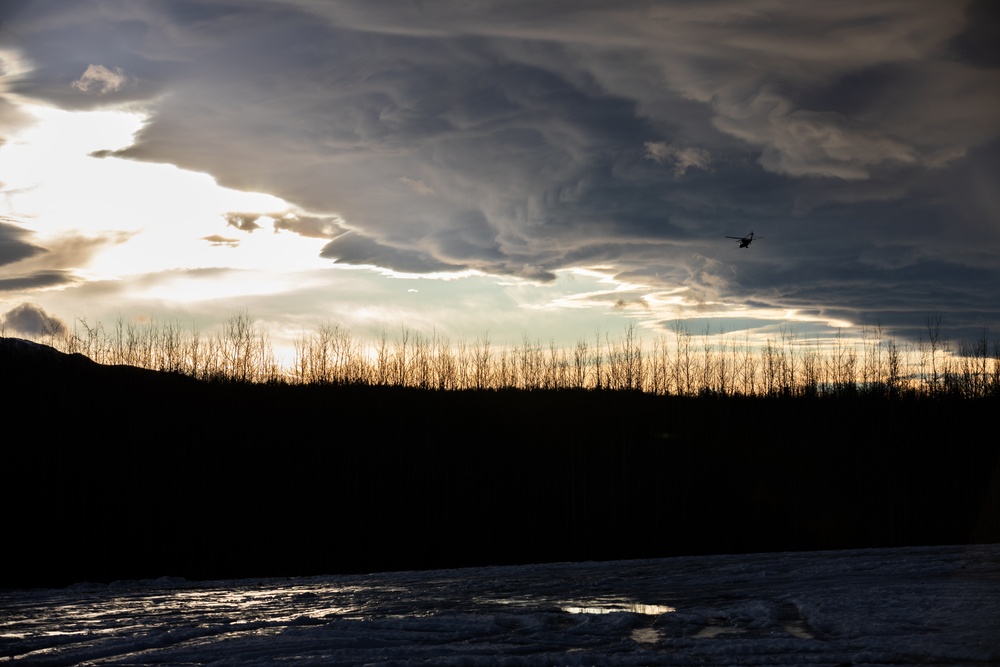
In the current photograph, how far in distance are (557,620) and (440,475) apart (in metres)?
14.7

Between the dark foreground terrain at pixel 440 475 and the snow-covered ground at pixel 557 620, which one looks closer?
the snow-covered ground at pixel 557 620

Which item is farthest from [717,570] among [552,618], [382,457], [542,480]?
[382,457]

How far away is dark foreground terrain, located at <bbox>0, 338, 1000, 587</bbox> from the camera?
19.0 meters

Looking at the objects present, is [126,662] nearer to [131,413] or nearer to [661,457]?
[131,413]

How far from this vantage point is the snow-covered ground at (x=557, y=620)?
622 cm

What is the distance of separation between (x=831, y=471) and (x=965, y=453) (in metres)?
4.51

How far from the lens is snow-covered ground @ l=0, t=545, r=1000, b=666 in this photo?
6.22 meters

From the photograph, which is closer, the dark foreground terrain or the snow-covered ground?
the snow-covered ground

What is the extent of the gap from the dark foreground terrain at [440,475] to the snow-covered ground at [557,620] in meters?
8.02

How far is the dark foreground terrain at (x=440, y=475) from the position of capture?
1905 cm

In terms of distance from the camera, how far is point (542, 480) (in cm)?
2262

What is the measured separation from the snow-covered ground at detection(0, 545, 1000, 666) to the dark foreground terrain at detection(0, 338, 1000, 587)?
8.02 m

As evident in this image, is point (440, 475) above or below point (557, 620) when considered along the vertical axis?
above

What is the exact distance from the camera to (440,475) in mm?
22234
